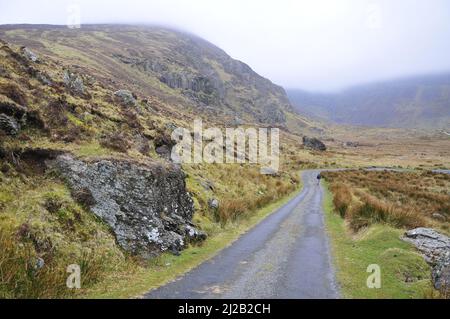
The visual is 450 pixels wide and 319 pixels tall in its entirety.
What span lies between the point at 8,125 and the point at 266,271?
441 inches

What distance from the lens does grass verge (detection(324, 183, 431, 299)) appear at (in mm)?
11391

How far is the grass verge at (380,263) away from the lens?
448 inches

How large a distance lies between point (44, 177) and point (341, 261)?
11544 mm

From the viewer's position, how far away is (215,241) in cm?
1836

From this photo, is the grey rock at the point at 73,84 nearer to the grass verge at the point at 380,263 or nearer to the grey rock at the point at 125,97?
the grey rock at the point at 125,97

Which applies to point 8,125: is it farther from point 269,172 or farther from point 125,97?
point 269,172

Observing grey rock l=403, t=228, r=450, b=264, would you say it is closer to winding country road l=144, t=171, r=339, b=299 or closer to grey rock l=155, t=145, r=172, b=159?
winding country road l=144, t=171, r=339, b=299

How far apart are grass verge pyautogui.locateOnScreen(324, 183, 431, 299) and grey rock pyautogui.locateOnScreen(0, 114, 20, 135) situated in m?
13.2

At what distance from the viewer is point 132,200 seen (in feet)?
50.2

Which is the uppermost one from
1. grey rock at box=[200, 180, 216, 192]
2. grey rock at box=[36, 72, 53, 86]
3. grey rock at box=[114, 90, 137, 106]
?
grey rock at box=[36, 72, 53, 86]

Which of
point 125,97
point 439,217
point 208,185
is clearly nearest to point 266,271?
point 208,185

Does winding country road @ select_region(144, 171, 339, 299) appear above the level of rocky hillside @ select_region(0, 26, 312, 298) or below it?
below
